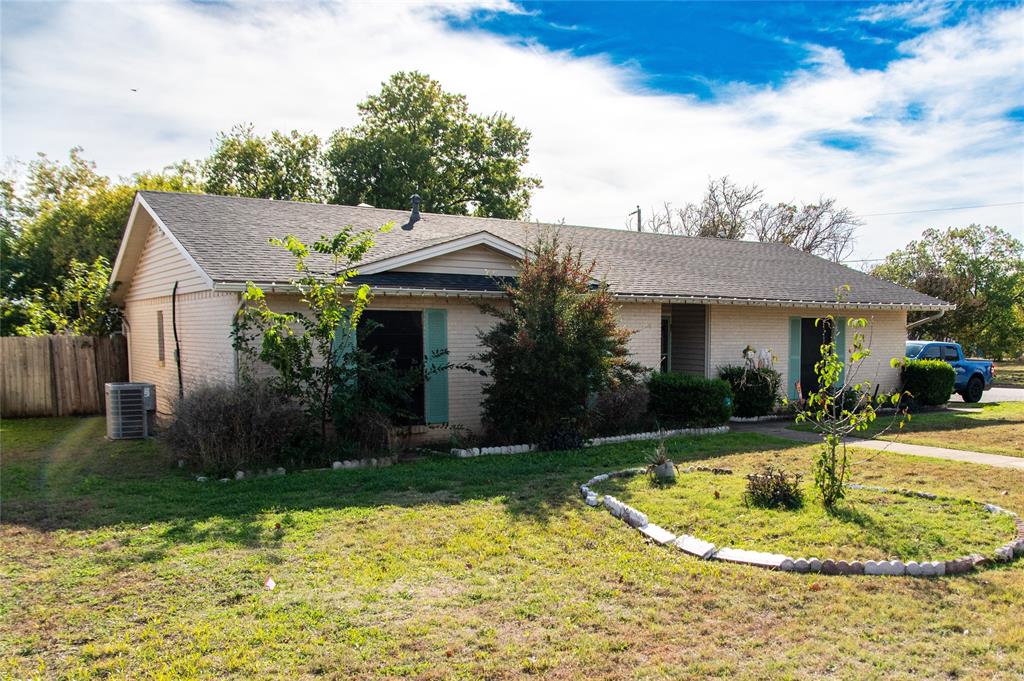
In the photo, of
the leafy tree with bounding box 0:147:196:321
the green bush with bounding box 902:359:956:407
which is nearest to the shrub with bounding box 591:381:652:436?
the green bush with bounding box 902:359:956:407

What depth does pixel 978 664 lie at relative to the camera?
4055 mm

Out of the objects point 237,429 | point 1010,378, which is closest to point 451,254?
point 237,429

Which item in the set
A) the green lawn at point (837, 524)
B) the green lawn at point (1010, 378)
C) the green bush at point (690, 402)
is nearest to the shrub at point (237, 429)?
the green lawn at point (837, 524)

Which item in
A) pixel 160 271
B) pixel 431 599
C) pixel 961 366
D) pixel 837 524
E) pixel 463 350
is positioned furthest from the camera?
pixel 961 366

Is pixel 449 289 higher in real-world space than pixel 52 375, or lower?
higher

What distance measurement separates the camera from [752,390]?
15.5m

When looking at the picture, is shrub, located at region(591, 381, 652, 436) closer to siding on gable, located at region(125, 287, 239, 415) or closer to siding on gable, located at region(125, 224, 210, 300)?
siding on gable, located at region(125, 287, 239, 415)

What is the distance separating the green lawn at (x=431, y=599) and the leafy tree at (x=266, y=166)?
31540 millimetres

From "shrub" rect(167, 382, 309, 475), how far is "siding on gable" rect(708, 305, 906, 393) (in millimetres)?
9941

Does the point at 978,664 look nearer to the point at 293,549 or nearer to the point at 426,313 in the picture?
the point at 293,549

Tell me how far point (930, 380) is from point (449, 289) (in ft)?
43.9

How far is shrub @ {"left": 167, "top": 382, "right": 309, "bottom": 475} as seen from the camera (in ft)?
30.6

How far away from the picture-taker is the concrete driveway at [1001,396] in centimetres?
2062

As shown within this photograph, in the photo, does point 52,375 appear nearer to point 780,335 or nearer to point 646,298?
point 646,298
